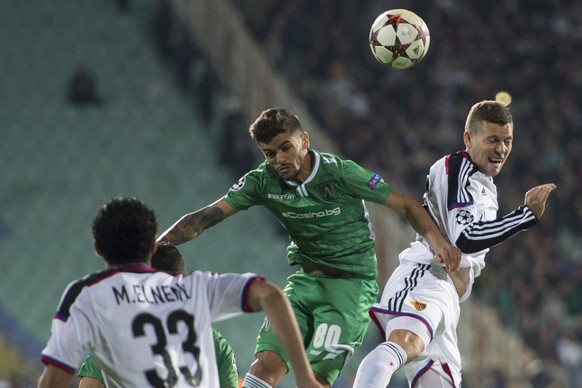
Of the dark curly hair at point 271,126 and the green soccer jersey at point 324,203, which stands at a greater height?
the dark curly hair at point 271,126

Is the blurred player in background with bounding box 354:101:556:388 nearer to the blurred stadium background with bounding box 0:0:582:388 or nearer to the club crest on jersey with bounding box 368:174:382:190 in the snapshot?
the club crest on jersey with bounding box 368:174:382:190

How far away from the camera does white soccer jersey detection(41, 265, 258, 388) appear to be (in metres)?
4.58

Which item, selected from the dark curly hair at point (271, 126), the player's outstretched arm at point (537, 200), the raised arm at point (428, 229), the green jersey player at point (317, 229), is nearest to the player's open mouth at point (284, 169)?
the green jersey player at point (317, 229)

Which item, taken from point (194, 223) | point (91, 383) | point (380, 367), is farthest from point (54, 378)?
point (194, 223)

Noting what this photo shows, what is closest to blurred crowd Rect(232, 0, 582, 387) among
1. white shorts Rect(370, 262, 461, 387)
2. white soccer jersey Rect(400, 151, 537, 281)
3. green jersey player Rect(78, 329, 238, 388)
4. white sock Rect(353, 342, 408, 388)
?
white shorts Rect(370, 262, 461, 387)

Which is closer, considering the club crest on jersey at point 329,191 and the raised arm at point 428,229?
the raised arm at point 428,229

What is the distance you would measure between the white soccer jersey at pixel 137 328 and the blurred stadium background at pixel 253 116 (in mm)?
10632

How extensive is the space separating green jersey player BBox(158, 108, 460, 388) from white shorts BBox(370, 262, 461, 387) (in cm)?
23

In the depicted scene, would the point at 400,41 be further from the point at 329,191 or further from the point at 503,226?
the point at 503,226

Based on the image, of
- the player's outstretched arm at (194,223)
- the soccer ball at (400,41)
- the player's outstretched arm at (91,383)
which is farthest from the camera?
the soccer ball at (400,41)

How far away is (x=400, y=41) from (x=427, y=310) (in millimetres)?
2133

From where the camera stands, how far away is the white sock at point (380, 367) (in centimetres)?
641

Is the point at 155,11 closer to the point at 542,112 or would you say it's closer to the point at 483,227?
the point at 542,112

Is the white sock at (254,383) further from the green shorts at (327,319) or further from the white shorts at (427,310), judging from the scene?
the white shorts at (427,310)
